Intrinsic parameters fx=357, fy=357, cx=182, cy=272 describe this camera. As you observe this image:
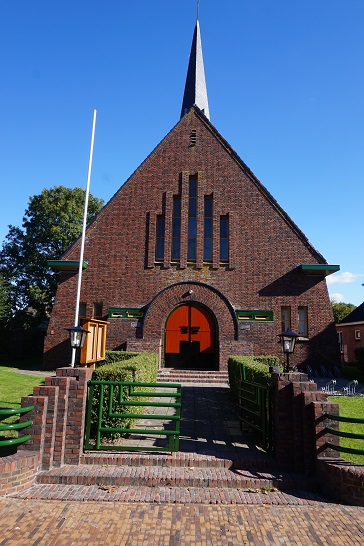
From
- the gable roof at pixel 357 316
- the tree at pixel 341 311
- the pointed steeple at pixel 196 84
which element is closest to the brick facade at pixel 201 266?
the gable roof at pixel 357 316

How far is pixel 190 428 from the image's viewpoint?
25.8 ft

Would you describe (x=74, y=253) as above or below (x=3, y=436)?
above

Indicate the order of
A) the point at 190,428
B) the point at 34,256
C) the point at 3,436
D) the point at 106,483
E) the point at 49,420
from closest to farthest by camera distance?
the point at 106,483 → the point at 49,420 → the point at 3,436 → the point at 190,428 → the point at 34,256

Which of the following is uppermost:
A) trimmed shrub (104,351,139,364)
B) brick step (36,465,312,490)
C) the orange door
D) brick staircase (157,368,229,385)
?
the orange door

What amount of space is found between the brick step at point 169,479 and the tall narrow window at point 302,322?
462 inches

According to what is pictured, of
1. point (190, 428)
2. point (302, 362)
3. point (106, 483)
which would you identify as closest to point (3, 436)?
point (106, 483)

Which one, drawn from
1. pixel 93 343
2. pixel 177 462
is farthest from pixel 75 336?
pixel 93 343

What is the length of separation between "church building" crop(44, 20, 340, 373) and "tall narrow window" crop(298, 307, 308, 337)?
1.9 inches

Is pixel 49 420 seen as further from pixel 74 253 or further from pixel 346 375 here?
pixel 346 375

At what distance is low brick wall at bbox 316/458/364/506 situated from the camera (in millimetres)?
5035

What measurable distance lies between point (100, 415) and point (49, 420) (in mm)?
867

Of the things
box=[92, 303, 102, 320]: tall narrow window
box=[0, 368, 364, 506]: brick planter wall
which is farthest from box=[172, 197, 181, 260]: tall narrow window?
box=[0, 368, 364, 506]: brick planter wall

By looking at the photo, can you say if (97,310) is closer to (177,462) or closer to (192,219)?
(192,219)

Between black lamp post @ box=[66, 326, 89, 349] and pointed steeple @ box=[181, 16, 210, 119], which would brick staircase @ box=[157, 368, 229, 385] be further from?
pointed steeple @ box=[181, 16, 210, 119]
